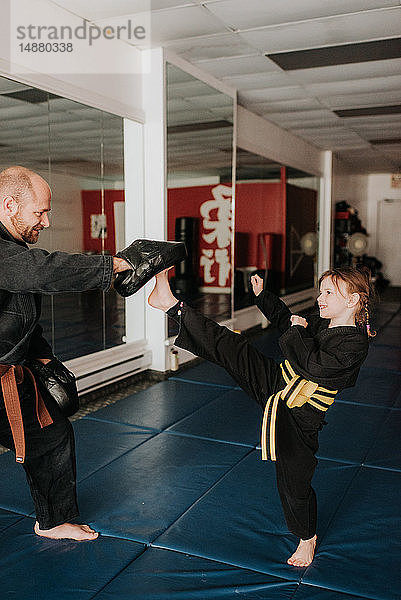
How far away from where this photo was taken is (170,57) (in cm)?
451

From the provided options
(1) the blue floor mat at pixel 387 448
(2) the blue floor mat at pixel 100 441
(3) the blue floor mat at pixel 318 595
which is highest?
(2) the blue floor mat at pixel 100 441

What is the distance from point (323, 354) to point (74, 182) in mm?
2500

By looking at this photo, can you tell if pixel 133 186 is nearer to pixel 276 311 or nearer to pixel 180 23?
pixel 180 23

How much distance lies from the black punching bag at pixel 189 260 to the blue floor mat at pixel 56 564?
2926mm

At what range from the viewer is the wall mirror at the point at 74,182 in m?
3.32

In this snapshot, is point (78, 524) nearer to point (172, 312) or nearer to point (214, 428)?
point (172, 312)

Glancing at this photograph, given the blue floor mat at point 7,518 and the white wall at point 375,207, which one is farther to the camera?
the white wall at point 375,207

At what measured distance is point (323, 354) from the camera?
1.95 m

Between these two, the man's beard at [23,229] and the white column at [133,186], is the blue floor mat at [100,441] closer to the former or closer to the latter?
the white column at [133,186]

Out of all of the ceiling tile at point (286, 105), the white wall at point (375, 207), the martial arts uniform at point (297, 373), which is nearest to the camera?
the martial arts uniform at point (297, 373)

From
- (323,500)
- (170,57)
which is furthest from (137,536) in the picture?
(170,57)

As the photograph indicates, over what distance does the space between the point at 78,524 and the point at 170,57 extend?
3598 mm

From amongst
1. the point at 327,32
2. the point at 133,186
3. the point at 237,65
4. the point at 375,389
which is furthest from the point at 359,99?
the point at 375,389

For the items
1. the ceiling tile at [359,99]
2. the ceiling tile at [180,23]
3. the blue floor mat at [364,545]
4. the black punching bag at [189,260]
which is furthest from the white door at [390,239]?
the blue floor mat at [364,545]
